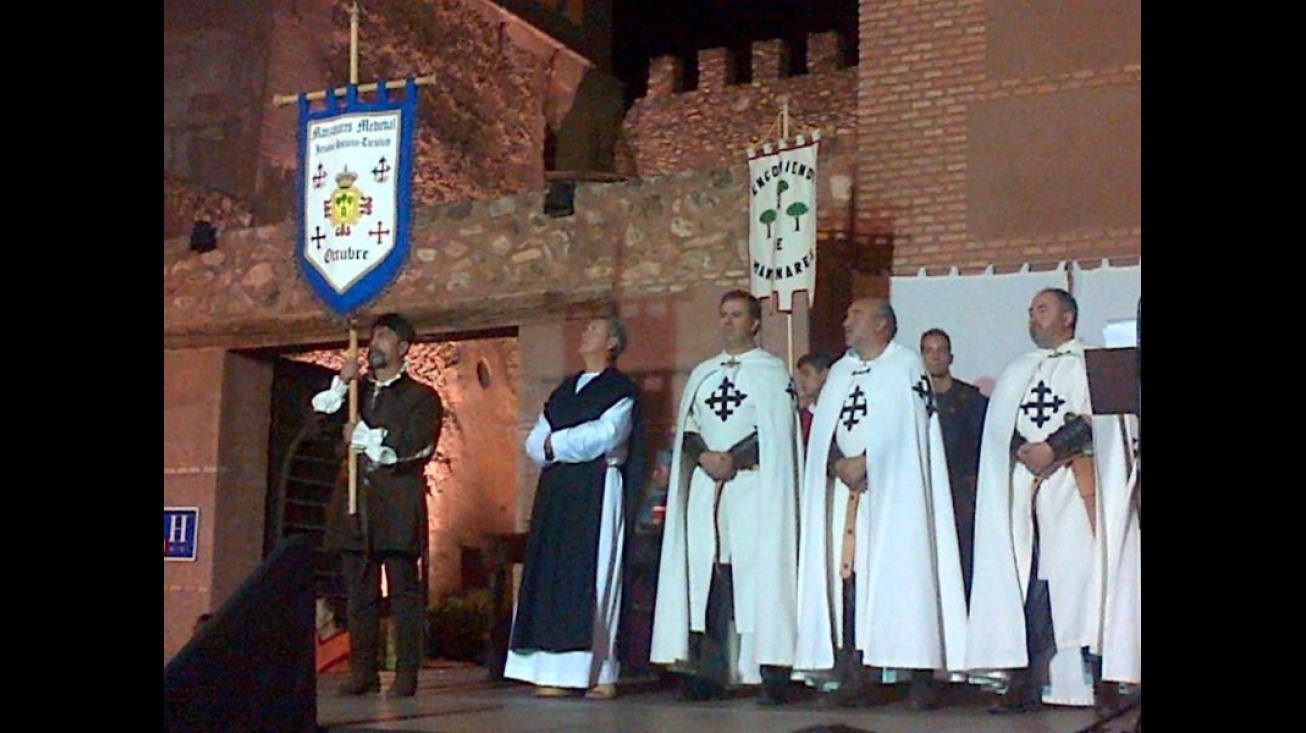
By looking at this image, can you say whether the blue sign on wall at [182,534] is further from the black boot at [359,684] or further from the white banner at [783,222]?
the white banner at [783,222]

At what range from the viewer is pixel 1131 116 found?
6.55 meters

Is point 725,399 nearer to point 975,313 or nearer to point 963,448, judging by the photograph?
point 963,448

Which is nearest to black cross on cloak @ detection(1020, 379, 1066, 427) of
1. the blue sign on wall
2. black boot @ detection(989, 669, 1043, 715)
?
black boot @ detection(989, 669, 1043, 715)

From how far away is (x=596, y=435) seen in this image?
6.29 meters

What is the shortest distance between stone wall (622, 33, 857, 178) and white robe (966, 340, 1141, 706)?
5.19 m

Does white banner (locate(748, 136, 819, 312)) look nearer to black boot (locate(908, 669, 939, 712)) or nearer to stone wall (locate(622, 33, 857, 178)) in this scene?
black boot (locate(908, 669, 939, 712))

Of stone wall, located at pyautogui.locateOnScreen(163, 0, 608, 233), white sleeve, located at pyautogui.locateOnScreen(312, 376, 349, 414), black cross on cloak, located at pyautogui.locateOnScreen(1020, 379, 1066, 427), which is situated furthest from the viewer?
stone wall, located at pyautogui.locateOnScreen(163, 0, 608, 233)

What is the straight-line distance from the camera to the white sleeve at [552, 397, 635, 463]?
20.7 ft

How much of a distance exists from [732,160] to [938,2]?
14.0 ft

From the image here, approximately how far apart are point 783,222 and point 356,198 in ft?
5.26
